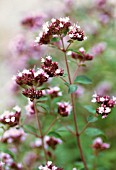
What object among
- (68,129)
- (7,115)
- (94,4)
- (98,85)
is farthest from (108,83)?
(7,115)

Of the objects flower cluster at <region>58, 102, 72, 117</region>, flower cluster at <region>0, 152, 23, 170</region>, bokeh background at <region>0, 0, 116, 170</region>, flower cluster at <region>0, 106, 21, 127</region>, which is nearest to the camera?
flower cluster at <region>0, 106, 21, 127</region>

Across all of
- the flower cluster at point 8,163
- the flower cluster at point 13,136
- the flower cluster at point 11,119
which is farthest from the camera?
the flower cluster at point 13,136

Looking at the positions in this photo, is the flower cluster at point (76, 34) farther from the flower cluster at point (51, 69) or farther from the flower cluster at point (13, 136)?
the flower cluster at point (13, 136)

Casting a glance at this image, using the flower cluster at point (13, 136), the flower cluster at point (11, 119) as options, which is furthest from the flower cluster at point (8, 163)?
the flower cluster at point (11, 119)

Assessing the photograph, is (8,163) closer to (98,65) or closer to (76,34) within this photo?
(76,34)

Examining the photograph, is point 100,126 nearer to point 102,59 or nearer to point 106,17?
point 102,59

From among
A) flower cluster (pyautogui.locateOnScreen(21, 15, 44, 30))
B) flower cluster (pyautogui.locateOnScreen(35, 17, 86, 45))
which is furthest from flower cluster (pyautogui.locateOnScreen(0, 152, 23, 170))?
flower cluster (pyautogui.locateOnScreen(21, 15, 44, 30))

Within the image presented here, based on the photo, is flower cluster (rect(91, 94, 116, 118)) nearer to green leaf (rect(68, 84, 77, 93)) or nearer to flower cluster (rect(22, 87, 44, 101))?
green leaf (rect(68, 84, 77, 93))

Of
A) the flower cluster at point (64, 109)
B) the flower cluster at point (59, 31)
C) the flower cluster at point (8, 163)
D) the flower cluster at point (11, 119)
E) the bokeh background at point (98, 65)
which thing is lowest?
→ the flower cluster at point (8, 163)
